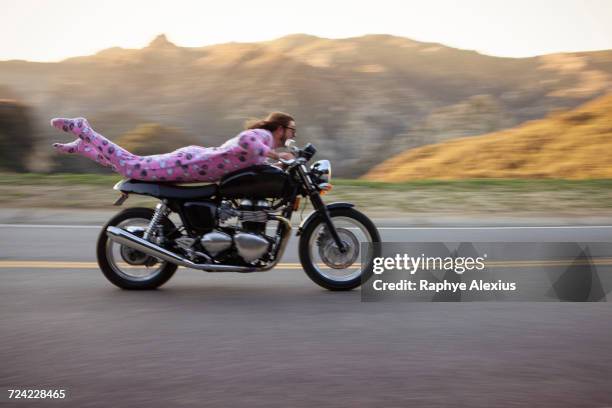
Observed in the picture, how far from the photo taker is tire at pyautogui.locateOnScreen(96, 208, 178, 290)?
22.3 ft

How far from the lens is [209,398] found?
4211mm

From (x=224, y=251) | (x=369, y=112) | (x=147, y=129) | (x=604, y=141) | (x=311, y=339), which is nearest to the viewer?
(x=311, y=339)

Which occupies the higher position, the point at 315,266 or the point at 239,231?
the point at 239,231

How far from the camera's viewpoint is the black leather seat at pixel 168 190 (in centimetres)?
675

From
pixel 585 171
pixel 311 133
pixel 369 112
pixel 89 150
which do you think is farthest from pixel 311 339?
pixel 369 112

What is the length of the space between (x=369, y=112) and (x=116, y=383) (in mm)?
40149

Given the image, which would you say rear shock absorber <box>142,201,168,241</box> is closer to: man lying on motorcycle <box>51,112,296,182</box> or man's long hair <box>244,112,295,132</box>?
man lying on motorcycle <box>51,112,296,182</box>

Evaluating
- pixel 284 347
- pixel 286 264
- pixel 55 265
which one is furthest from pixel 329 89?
pixel 284 347

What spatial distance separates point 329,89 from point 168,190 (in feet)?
128

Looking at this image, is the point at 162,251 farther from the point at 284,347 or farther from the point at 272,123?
the point at 284,347

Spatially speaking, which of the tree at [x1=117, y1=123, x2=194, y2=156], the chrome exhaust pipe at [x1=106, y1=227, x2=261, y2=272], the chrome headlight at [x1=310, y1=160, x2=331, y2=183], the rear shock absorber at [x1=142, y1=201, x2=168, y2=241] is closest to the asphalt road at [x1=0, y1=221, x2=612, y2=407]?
the chrome exhaust pipe at [x1=106, y1=227, x2=261, y2=272]

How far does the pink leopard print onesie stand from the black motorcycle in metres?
0.08

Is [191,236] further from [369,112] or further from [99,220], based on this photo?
[369,112]

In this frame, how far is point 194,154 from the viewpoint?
6.71m
